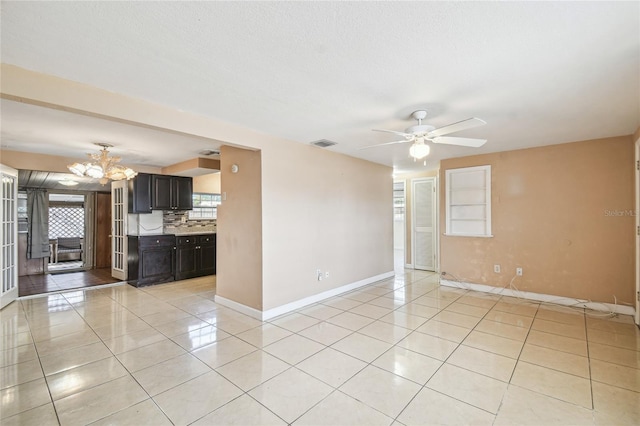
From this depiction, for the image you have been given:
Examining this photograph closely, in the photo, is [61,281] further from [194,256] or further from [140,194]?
[194,256]

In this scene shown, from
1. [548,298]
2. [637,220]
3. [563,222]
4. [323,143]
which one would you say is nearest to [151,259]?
[323,143]

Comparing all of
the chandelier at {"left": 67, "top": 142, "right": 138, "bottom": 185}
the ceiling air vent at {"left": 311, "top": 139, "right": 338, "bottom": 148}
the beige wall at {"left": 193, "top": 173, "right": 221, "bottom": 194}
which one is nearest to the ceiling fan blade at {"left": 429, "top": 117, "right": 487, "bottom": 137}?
the ceiling air vent at {"left": 311, "top": 139, "right": 338, "bottom": 148}

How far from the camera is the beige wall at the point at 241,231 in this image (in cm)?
370

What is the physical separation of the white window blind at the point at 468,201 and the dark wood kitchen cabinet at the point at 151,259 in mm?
5457

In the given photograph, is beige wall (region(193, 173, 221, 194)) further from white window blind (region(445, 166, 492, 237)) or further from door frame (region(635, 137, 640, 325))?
door frame (region(635, 137, 640, 325))

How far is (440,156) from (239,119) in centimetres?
357

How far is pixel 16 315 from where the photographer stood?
3803 millimetres

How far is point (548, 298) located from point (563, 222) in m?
1.16

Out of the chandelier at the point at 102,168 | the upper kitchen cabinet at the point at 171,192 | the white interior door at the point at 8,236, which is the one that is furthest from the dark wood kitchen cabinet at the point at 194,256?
the white interior door at the point at 8,236

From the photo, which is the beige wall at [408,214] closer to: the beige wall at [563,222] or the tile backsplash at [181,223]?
the beige wall at [563,222]

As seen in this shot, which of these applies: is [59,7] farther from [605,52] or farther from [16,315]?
[16,315]

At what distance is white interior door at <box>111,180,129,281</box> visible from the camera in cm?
579

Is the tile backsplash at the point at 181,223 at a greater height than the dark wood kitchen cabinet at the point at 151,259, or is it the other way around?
the tile backsplash at the point at 181,223

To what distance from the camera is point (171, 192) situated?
19.5 feet
